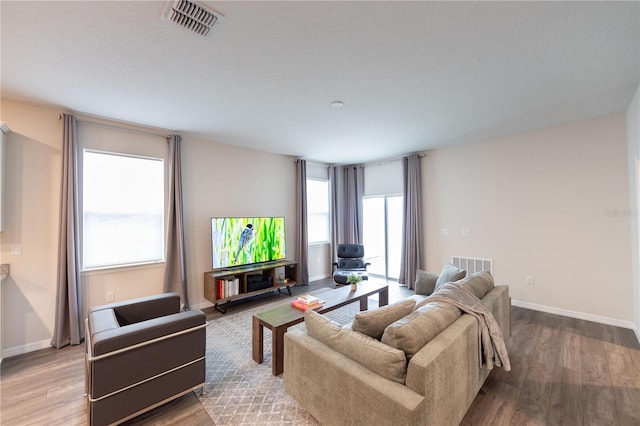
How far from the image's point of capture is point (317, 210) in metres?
6.11

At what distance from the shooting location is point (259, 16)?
1.68 m

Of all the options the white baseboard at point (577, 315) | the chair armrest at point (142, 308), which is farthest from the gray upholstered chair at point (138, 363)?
the white baseboard at point (577, 315)

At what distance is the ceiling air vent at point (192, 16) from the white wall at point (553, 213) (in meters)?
4.39

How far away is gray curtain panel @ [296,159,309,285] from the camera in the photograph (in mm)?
5430

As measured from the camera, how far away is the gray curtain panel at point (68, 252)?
296cm

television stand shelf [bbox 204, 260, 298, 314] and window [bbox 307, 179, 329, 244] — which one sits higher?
window [bbox 307, 179, 329, 244]

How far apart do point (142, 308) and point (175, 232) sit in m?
1.59

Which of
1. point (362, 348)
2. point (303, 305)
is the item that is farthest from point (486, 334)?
point (303, 305)

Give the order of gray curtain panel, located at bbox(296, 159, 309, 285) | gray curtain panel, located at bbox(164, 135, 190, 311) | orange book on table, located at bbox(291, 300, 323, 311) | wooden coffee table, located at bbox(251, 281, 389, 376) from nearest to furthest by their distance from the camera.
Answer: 1. wooden coffee table, located at bbox(251, 281, 389, 376)
2. orange book on table, located at bbox(291, 300, 323, 311)
3. gray curtain panel, located at bbox(164, 135, 190, 311)
4. gray curtain panel, located at bbox(296, 159, 309, 285)

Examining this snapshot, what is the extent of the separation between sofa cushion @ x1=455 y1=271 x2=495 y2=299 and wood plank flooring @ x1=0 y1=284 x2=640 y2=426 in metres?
0.73

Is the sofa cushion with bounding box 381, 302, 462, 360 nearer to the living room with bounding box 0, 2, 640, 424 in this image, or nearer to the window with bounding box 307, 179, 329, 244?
the living room with bounding box 0, 2, 640, 424

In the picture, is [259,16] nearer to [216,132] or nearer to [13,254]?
[216,132]

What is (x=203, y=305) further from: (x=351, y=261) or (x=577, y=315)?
(x=577, y=315)

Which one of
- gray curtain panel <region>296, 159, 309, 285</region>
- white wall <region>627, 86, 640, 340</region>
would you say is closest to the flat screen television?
gray curtain panel <region>296, 159, 309, 285</region>
